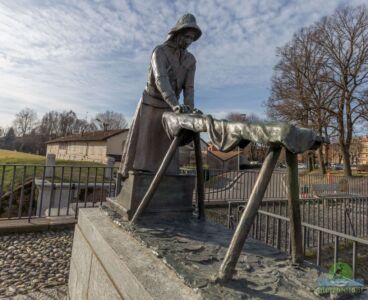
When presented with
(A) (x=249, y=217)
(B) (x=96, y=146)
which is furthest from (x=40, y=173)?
(B) (x=96, y=146)

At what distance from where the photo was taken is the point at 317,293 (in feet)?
4.63

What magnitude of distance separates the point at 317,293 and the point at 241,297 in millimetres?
435

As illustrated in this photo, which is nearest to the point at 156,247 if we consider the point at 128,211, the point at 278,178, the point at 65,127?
the point at 128,211

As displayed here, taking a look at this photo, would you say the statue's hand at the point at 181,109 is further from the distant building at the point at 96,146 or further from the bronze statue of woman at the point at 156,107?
the distant building at the point at 96,146

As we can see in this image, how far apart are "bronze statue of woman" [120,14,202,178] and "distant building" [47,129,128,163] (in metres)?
33.9

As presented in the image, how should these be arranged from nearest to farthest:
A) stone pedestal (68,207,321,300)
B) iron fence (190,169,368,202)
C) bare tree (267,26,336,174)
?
stone pedestal (68,207,321,300), iron fence (190,169,368,202), bare tree (267,26,336,174)

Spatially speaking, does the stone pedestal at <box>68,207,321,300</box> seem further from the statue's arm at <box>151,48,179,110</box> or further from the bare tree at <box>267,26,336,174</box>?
the bare tree at <box>267,26,336,174</box>

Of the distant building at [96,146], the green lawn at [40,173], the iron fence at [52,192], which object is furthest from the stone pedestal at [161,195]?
the distant building at [96,146]

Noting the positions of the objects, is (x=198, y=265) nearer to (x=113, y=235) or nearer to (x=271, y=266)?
(x=271, y=266)

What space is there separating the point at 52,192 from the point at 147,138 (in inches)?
156

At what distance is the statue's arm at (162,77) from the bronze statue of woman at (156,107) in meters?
0.01

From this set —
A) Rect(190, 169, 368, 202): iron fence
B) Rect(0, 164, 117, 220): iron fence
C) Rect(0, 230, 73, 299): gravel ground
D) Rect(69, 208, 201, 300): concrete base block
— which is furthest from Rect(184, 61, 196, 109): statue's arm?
Rect(190, 169, 368, 202): iron fence

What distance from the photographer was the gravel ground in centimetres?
331

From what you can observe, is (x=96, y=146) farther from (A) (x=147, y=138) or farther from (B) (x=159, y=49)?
(B) (x=159, y=49)
